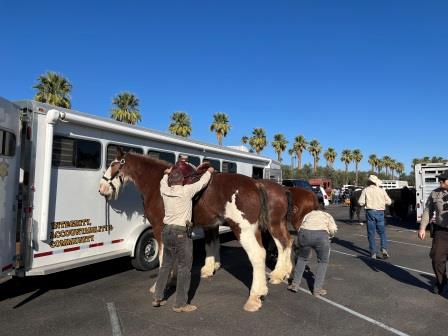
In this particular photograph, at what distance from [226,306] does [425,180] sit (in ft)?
42.7

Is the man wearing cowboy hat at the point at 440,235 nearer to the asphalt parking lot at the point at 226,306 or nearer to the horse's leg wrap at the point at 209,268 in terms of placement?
the asphalt parking lot at the point at 226,306

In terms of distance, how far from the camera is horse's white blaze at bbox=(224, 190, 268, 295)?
5.74m

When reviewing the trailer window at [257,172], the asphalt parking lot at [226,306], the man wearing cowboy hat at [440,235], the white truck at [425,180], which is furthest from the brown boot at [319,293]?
the white truck at [425,180]

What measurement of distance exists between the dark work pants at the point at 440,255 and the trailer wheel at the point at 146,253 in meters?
4.57

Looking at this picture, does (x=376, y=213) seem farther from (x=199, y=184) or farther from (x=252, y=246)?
(x=199, y=184)

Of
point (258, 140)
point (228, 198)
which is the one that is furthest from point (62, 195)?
point (258, 140)

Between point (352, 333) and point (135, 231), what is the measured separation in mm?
4329

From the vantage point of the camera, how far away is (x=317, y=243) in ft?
20.6

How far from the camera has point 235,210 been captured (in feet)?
19.8

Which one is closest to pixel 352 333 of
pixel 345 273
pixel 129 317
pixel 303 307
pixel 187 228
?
pixel 303 307

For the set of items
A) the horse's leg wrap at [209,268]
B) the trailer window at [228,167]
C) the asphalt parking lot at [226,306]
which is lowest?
the asphalt parking lot at [226,306]

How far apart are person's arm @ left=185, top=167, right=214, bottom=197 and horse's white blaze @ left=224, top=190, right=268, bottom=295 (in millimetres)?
478

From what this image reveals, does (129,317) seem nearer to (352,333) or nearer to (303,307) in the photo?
(303,307)

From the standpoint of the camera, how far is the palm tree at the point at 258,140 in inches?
2285
